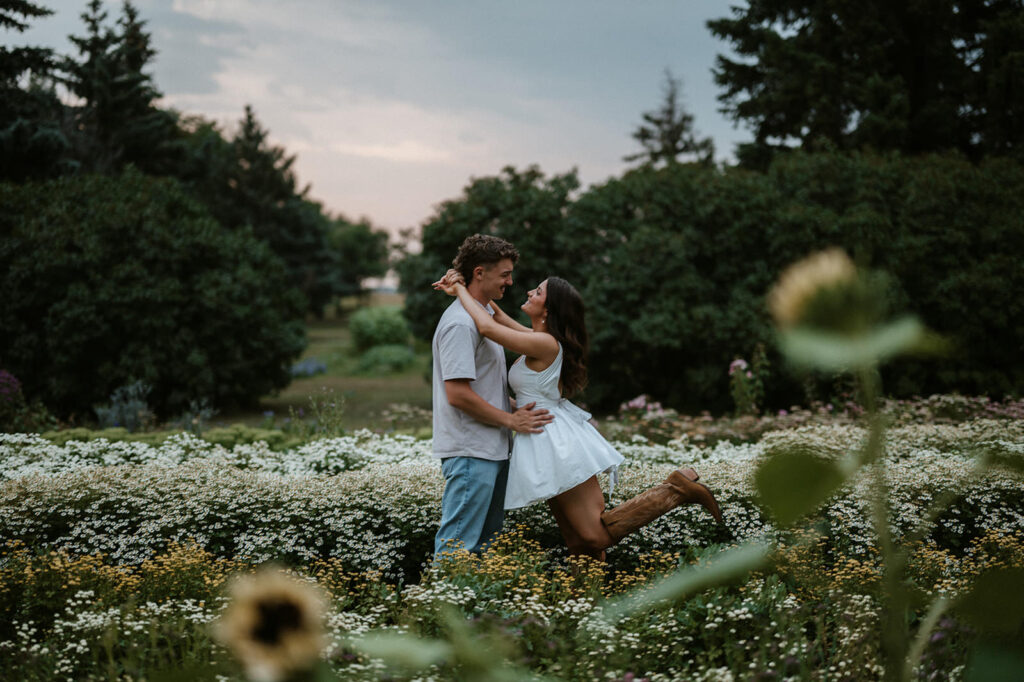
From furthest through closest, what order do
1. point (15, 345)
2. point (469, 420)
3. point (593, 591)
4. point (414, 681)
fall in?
1. point (15, 345)
2. point (469, 420)
3. point (593, 591)
4. point (414, 681)

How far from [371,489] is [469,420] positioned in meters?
1.55

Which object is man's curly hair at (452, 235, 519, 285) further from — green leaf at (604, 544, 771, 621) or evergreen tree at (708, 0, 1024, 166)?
evergreen tree at (708, 0, 1024, 166)

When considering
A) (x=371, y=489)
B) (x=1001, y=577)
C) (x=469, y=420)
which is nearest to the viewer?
(x=1001, y=577)

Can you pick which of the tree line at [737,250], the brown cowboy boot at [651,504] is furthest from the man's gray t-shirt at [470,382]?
the tree line at [737,250]

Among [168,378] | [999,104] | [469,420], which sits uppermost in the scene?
[999,104]

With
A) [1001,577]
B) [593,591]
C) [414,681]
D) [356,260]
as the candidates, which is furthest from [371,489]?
[356,260]

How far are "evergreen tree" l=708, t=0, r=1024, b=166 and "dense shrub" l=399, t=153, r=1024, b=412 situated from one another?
206 inches

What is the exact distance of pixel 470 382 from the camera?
4066 millimetres

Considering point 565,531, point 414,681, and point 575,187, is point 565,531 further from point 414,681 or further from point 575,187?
point 575,187

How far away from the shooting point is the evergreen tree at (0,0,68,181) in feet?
52.7

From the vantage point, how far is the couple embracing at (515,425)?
158 inches

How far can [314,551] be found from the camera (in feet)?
15.1

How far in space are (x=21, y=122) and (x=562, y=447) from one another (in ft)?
55.5

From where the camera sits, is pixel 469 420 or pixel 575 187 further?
pixel 575 187
